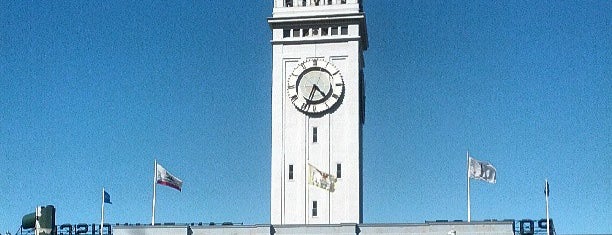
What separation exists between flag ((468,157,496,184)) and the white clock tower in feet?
35.4

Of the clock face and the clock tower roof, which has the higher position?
the clock tower roof

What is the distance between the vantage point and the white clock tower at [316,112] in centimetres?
9362

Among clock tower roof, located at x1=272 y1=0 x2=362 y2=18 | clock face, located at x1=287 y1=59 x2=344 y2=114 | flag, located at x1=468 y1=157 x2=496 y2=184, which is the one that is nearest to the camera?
flag, located at x1=468 y1=157 x2=496 y2=184

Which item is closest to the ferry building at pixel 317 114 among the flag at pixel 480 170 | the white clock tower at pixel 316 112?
the white clock tower at pixel 316 112

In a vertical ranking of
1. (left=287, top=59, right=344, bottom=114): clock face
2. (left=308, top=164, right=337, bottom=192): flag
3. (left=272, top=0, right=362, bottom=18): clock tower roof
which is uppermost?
(left=272, top=0, right=362, bottom=18): clock tower roof

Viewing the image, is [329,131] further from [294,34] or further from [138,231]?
[138,231]

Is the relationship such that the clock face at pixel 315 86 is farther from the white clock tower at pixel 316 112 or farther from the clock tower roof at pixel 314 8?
the clock tower roof at pixel 314 8

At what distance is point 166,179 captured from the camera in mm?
91125

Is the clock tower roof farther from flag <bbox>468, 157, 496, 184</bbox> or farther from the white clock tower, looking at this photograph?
flag <bbox>468, 157, 496, 184</bbox>

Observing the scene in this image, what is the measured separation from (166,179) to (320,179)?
12.9 metres

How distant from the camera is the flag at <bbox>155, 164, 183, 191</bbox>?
297 feet

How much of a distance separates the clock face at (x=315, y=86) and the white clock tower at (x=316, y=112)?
0.28ft

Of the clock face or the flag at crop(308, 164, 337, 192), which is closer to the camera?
the flag at crop(308, 164, 337, 192)

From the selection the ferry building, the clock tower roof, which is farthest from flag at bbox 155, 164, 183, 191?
the clock tower roof
